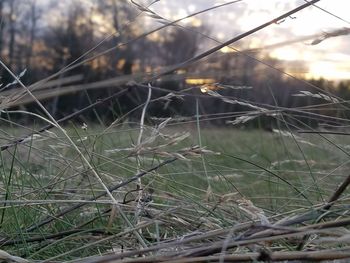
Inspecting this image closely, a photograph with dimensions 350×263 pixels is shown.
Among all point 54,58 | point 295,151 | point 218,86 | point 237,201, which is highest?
point 218,86

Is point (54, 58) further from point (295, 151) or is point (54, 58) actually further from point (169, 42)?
point (295, 151)

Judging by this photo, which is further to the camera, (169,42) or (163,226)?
(169,42)

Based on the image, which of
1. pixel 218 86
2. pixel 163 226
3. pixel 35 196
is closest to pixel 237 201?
pixel 163 226

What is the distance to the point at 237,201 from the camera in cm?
93

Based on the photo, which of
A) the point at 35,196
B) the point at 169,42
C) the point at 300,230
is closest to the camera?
the point at 300,230

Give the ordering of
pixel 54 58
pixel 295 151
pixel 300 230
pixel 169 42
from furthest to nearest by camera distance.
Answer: pixel 54 58 → pixel 169 42 → pixel 295 151 → pixel 300 230

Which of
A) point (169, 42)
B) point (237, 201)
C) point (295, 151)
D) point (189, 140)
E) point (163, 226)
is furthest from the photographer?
point (169, 42)

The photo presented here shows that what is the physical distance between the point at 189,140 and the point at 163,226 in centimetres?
208

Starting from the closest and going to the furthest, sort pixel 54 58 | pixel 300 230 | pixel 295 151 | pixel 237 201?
pixel 300 230, pixel 237 201, pixel 295 151, pixel 54 58

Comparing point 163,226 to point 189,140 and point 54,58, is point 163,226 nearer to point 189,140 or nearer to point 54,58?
point 189,140

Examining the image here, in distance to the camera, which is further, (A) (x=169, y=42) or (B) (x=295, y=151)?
(A) (x=169, y=42)

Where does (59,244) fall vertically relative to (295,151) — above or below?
above

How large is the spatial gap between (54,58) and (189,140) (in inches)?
560

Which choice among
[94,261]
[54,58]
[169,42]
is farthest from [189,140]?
[54,58]
